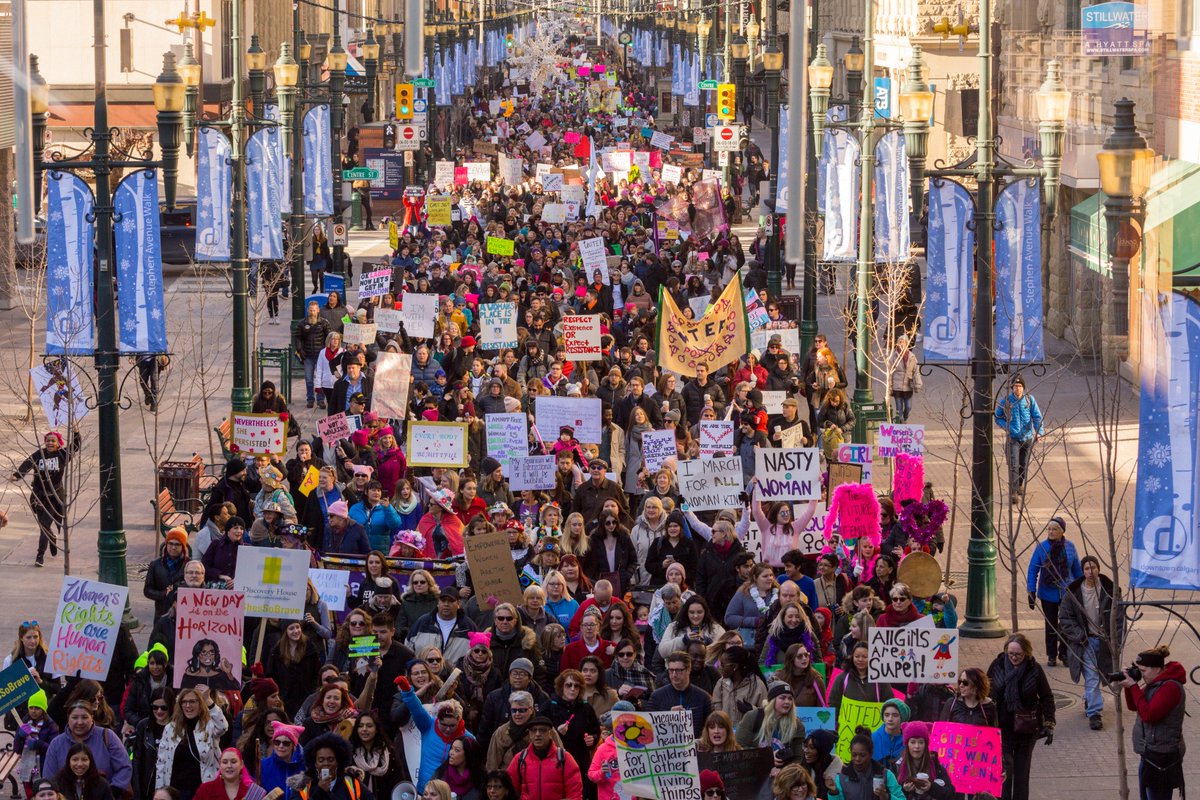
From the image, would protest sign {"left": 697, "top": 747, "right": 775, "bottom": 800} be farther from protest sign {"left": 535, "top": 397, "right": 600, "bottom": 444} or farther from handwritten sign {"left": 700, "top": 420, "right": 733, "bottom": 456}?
protest sign {"left": 535, "top": 397, "right": 600, "bottom": 444}

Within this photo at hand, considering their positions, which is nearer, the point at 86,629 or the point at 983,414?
the point at 86,629

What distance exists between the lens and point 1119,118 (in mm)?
15070

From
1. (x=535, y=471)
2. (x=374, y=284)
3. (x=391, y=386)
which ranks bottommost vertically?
(x=535, y=471)

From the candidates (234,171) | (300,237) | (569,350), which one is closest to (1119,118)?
(569,350)

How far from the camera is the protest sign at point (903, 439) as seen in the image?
18875 millimetres

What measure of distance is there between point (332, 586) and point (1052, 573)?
17.3 ft

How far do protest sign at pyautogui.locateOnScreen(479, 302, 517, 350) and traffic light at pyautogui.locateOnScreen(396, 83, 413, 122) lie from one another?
28.2 metres

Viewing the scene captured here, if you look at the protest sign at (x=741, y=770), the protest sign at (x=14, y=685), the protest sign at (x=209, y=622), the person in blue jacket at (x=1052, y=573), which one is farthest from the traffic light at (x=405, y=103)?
the protest sign at (x=741, y=770)

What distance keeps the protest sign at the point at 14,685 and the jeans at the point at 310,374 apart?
15.1m

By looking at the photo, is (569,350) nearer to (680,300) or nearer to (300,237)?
(680,300)

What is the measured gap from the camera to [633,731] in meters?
11.5

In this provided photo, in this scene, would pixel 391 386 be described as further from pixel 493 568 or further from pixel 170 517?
pixel 493 568

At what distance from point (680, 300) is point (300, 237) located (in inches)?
284

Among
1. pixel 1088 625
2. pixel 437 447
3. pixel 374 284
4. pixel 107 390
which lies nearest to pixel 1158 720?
pixel 1088 625
